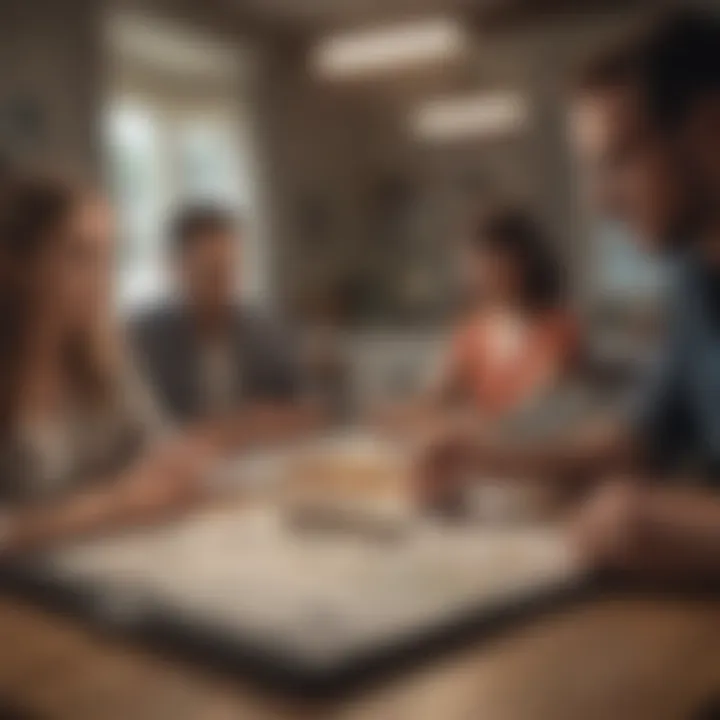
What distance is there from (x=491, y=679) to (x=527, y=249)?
0.29 metres

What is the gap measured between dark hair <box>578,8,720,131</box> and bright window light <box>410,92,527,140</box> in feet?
0.16

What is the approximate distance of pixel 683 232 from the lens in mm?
789

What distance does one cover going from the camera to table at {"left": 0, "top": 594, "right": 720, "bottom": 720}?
73 cm

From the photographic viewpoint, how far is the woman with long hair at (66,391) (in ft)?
2.77

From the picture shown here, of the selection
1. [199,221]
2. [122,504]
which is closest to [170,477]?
[122,504]

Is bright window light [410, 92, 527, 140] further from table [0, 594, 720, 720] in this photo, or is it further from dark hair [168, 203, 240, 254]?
table [0, 594, 720, 720]

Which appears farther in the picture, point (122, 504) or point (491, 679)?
point (122, 504)

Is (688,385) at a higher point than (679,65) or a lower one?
lower

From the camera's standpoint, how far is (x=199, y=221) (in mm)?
849

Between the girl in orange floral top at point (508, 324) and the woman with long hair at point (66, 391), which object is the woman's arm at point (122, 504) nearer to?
the woman with long hair at point (66, 391)

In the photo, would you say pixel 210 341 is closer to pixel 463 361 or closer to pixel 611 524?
pixel 463 361

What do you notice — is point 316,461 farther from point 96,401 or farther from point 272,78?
point 272,78

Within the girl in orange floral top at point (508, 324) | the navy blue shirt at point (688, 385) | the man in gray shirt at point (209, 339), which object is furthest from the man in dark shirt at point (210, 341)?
the navy blue shirt at point (688, 385)

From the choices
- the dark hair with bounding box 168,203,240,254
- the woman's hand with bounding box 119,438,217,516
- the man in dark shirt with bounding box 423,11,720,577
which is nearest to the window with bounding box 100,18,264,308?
the dark hair with bounding box 168,203,240,254
